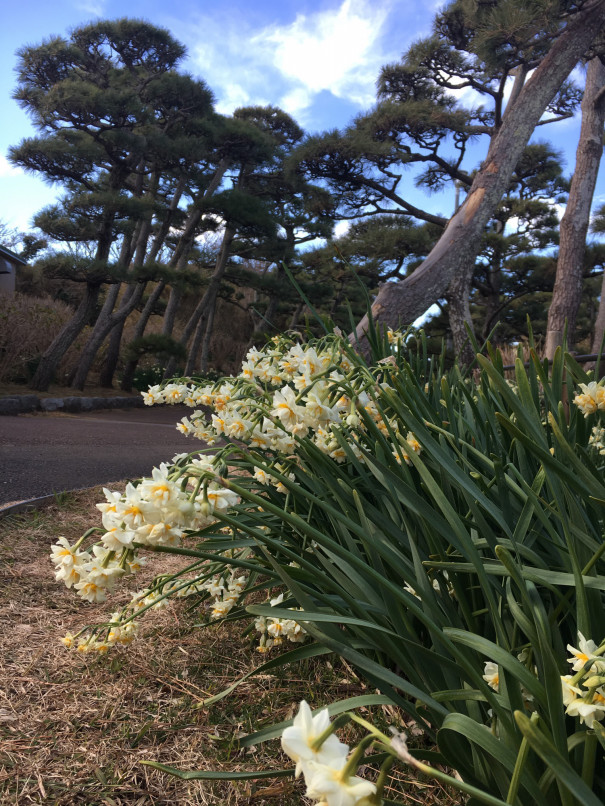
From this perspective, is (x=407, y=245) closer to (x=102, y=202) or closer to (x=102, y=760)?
(x=102, y=202)

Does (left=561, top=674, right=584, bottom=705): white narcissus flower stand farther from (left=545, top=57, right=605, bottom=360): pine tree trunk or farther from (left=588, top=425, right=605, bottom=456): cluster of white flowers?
(left=545, top=57, right=605, bottom=360): pine tree trunk

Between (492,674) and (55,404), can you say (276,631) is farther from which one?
(55,404)

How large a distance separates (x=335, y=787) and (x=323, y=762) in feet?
0.06

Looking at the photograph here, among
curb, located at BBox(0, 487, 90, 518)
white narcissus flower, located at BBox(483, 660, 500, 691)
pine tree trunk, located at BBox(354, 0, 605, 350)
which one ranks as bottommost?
curb, located at BBox(0, 487, 90, 518)

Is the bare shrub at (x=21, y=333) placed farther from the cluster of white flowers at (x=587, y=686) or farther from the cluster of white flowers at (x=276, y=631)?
the cluster of white flowers at (x=587, y=686)

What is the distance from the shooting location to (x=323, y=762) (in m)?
0.35

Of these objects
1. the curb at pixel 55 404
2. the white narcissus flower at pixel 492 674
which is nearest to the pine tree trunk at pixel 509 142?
the white narcissus flower at pixel 492 674

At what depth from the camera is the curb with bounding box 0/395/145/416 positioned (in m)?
6.54

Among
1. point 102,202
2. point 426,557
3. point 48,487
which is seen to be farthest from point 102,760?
point 102,202

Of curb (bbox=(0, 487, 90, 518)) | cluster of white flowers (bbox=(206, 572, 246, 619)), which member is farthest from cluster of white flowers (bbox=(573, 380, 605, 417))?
curb (bbox=(0, 487, 90, 518))

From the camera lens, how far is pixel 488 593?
642mm

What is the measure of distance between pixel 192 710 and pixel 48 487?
213 centimetres

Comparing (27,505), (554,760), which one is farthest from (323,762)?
(27,505)

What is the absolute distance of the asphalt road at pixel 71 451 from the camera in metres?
2.88
